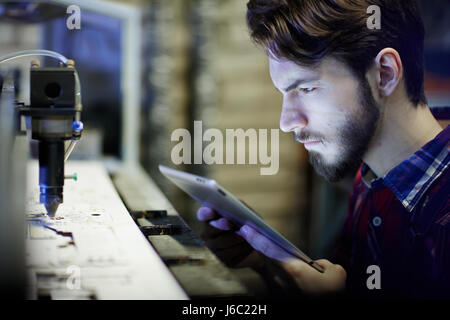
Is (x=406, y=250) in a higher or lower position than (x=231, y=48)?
lower

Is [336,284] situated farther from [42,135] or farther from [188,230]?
[42,135]

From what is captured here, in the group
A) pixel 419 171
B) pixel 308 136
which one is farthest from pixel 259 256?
pixel 419 171

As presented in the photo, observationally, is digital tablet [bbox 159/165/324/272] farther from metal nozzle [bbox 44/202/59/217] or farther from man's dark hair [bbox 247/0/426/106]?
man's dark hair [bbox 247/0/426/106]

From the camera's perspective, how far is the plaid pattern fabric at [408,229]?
3.05 ft

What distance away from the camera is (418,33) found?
3.46ft

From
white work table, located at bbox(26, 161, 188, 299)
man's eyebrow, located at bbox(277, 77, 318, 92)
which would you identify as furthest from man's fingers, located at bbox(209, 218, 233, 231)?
man's eyebrow, located at bbox(277, 77, 318, 92)

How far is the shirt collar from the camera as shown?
99cm

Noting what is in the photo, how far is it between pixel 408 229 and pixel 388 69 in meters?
0.35

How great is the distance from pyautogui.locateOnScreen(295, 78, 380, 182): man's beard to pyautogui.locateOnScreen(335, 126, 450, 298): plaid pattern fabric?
0.09 meters

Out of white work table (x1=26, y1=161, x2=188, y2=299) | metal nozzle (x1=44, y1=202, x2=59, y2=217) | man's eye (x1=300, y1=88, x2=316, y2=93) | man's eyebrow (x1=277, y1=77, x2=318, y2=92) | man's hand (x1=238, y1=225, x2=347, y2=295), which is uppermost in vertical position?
man's eyebrow (x1=277, y1=77, x2=318, y2=92)
